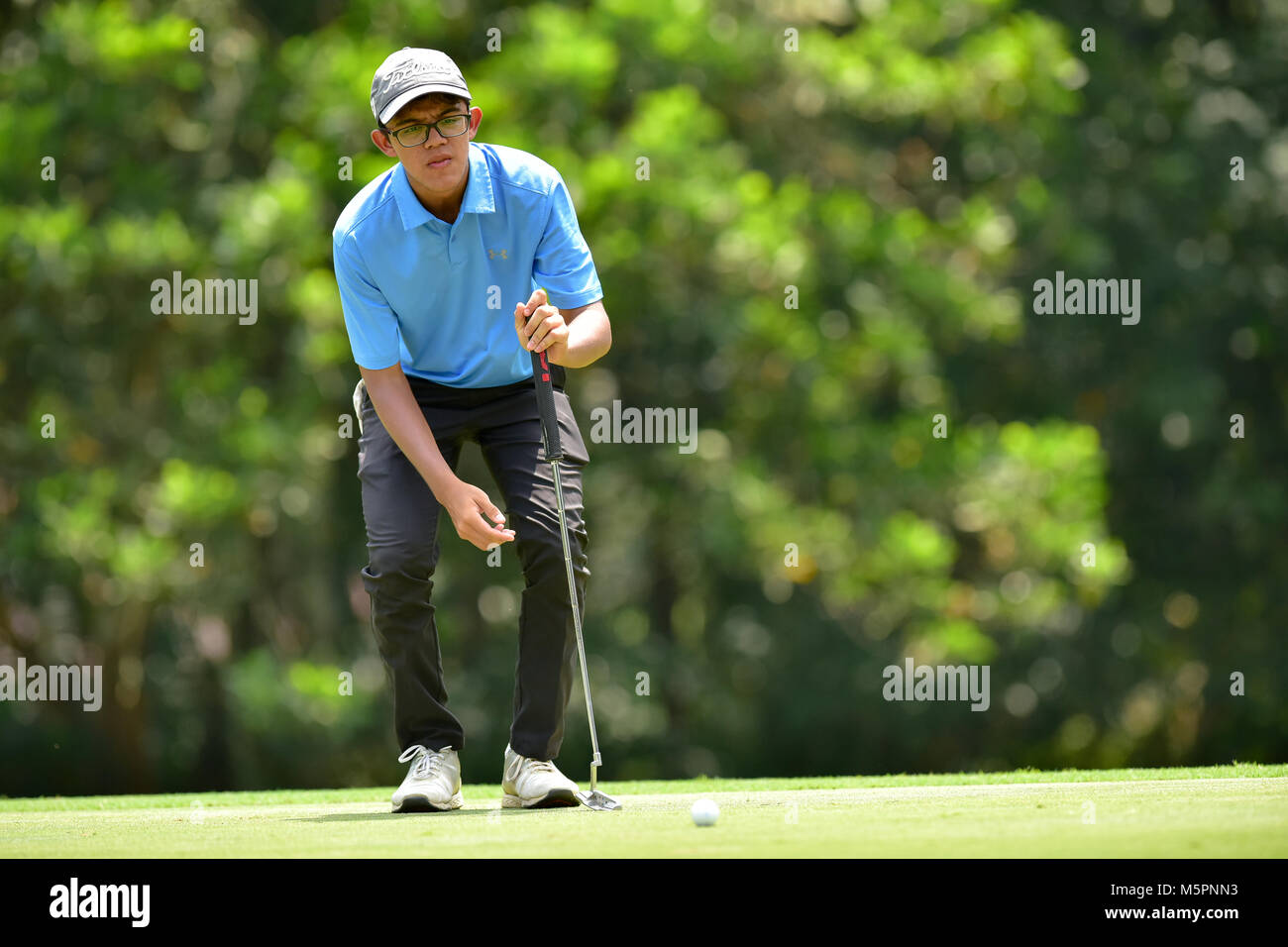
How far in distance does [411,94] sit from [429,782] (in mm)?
2075

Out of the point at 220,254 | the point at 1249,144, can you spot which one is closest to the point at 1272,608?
the point at 1249,144

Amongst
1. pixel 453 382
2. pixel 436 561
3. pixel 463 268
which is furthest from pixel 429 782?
pixel 463 268

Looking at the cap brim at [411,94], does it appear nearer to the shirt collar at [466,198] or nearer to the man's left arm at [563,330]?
the shirt collar at [466,198]

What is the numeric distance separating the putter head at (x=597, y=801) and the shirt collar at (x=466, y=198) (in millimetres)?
1826

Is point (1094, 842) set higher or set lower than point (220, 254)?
lower

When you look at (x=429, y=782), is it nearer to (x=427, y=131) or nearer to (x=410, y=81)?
(x=427, y=131)

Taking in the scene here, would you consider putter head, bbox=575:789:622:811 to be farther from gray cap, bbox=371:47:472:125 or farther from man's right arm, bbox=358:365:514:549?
gray cap, bbox=371:47:472:125

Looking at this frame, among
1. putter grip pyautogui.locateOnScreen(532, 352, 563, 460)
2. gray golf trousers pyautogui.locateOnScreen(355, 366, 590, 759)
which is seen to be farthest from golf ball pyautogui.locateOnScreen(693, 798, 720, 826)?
putter grip pyautogui.locateOnScreen(532, 352, 563, 460)

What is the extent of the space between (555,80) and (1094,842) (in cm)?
1092

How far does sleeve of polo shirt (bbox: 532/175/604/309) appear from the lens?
5.75 m

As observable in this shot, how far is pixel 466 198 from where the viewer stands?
5.55 metres
